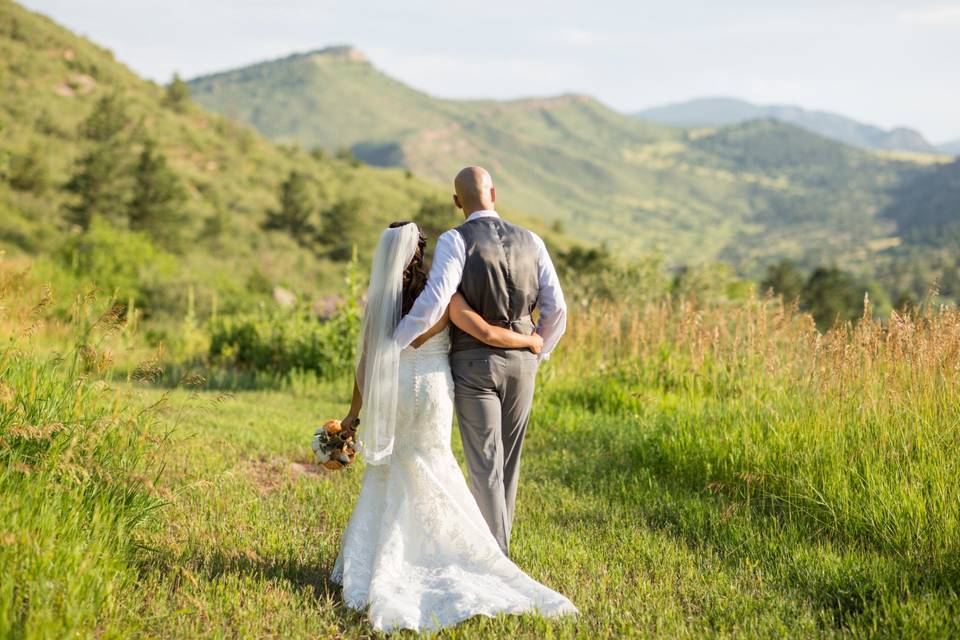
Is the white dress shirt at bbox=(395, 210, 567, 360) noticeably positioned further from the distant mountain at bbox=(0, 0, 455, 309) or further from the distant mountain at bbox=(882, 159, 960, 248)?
the distant mountain at bbox=(882, 159, 960, 248)

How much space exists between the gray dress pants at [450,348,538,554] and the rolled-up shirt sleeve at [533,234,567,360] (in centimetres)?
24

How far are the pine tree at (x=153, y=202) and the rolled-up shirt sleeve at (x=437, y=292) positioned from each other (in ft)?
95.2

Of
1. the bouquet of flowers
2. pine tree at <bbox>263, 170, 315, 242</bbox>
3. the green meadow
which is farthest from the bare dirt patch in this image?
pine tree at <bbox>263, 170, 315, 242</bbox>

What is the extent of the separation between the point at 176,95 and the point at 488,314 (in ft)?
185

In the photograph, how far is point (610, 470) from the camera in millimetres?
7141

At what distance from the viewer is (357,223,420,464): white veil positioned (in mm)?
4371

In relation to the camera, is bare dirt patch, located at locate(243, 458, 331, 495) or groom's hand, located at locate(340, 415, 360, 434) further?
bare dirt patch, located at locate(243, 458, 331, 495)

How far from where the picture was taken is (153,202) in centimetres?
3158

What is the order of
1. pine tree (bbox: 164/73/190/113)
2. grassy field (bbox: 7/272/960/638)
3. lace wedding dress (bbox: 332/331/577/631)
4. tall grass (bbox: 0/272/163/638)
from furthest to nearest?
pine tree (bbox: 164/73/190/113) < lace wedding dress (bbox: 332/331/577/631) < grassy field (bbox: 7/272/960/638) < tall grass (bbox: 0/272/163/638)

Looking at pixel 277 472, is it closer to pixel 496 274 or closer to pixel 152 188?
pixel 496 274

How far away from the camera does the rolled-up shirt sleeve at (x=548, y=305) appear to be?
15.7 feet

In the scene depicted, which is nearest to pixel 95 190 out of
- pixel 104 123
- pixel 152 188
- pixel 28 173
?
pixel 152 188

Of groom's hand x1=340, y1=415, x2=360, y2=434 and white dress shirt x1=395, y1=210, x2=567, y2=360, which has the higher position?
white dress shirt x1=395, y1=210, x2=567, y2=360

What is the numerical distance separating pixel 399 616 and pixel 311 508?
214 centimetres
